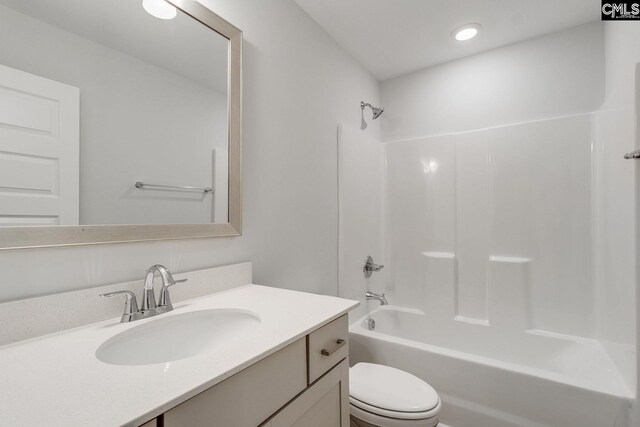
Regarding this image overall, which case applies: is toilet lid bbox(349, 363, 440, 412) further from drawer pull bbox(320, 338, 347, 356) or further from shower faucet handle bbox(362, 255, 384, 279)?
shower faucet handle bbox(362, 255, 384, 279)

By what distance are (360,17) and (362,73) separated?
621 millimetres

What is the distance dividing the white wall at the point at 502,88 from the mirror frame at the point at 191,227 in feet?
5.62

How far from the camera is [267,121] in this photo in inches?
57.1

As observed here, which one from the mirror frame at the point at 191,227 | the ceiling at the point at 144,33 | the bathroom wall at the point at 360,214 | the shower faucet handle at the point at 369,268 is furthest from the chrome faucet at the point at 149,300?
the shower faucet handle at the point at 369,268

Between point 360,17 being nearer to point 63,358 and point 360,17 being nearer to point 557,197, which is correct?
point 557,197

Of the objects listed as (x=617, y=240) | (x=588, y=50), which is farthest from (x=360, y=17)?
(x=617, y=240)

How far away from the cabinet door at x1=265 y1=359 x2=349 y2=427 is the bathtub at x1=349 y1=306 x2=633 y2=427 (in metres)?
0.82

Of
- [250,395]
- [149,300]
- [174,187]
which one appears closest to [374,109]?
[174,187]

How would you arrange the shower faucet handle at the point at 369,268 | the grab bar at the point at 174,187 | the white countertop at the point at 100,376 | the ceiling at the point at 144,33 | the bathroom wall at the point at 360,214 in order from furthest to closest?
1. the shower faucet handle at the point at 369,268
2. the bathroom wall at the point at 360,214
3. the grab bar at the point at 174,187
4. the ceiling at the point at 144,33
5. the white countertop at the point at 100,376

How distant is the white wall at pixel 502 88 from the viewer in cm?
190

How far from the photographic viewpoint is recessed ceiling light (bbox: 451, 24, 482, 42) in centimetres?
188

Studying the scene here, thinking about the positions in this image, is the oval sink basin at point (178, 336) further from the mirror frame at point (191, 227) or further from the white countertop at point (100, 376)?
the mirror frame at point (191, 227)

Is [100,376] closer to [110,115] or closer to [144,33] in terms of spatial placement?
[110,115]

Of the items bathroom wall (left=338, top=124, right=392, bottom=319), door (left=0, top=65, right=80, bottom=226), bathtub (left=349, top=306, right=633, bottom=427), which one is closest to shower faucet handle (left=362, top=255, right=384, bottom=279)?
bathroom wall (left=338, top=124, right=392, bottom=319)
